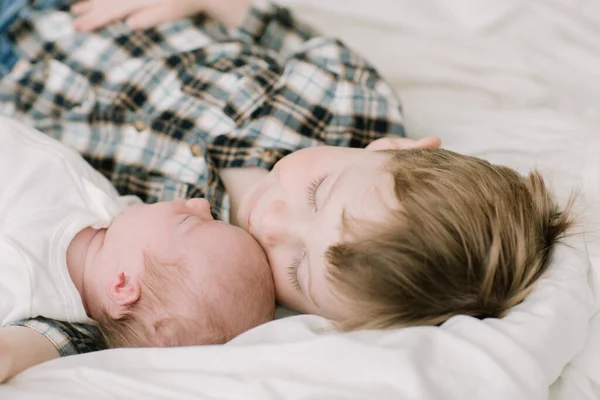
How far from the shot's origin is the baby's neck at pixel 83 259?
106 centimetres

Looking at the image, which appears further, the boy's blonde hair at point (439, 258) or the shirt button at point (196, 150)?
the shirt button at point (196, 150)

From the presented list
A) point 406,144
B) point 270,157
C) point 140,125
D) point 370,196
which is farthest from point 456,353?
point 140,125

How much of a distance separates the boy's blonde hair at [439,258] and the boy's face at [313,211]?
3cm

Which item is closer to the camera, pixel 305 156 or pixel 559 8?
pixel 305 156

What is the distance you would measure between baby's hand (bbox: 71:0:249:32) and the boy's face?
62cm

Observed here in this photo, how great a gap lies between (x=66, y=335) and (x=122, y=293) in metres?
0.11

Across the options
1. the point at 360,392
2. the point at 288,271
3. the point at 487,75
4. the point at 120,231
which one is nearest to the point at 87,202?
the point at 120,231

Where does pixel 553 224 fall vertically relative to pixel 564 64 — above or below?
below

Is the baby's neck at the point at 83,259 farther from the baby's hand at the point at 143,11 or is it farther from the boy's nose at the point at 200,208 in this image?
the baby's hand at the point at 143,11

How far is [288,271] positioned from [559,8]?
111 centimetres

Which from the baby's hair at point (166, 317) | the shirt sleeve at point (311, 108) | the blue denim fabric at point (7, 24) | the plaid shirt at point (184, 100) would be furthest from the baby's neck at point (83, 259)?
the blue denim fabric at point (7, 24)

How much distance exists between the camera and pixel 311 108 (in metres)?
1.40

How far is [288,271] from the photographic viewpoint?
39.8 inches

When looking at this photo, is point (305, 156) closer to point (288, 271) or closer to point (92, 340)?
point (288, 271)
